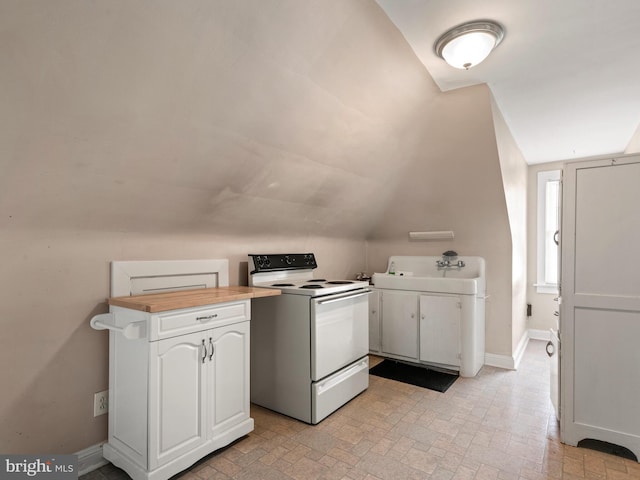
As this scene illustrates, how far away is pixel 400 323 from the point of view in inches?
143

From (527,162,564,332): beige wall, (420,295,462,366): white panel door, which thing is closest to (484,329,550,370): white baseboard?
(420,295,462,366): white panel door

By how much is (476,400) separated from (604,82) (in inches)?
100

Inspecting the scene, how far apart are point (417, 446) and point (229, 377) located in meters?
1.22

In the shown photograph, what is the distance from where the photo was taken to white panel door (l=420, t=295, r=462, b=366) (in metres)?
3.34

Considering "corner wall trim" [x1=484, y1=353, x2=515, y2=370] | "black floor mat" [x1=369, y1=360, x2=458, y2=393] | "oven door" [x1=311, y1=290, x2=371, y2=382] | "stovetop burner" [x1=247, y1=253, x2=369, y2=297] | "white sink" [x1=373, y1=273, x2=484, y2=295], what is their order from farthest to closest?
1. "corner wall trim" [x1=484, y1=353, x2=515, y2=370]
2. "white sink" [x1=373, y1=273, x2=484, y2=295]
3. "black floor mat" [x1=369, y1=360, x2=458, y2=393]
4. "stovetop burner" [x1=247, y1=253, x2=369, y2=297]
5. "oven door" [x1=311, y1=290, x2=371, y2=382]

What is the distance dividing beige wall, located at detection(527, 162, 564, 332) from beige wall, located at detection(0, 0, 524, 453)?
83.5 inches

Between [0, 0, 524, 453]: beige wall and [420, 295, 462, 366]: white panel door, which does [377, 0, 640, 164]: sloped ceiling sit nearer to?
[0, 0, 524, 453]: beige wall

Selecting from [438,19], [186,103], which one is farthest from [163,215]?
[438,19]

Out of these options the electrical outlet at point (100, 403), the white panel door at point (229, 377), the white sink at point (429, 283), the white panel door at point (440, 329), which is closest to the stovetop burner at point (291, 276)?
the white panel door at point (229, 377)

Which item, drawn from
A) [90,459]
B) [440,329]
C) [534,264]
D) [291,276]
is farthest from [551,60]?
[90,459]

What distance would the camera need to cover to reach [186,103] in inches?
68.5

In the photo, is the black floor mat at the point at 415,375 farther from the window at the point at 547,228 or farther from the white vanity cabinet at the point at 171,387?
the window at the point at 547,228

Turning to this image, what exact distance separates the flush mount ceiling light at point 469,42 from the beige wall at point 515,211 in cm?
83

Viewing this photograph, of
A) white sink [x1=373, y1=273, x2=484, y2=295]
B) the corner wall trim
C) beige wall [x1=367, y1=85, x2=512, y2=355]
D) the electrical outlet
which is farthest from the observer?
the corner wall trim
